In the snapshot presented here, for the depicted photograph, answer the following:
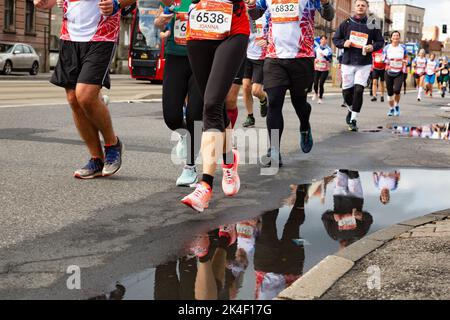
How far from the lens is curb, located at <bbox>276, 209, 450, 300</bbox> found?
3.23m

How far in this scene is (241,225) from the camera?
15.4 feet

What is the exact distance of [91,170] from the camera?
632 cm

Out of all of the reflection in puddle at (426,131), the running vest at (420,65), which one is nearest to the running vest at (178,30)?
the reflection in puddle at (426,131)

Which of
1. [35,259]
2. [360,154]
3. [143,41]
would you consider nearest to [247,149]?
[360,154]

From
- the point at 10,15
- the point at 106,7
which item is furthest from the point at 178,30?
the point at 10,15

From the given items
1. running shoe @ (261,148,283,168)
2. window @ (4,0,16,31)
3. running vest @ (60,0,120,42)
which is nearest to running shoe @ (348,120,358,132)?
running shoe @ (261,148,283,168)

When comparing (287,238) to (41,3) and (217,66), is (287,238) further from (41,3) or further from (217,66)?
(41,3)

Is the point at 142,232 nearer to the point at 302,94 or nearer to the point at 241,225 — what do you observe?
the point at 241,225

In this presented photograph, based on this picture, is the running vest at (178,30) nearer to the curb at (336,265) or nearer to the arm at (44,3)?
the arm at (44,3)

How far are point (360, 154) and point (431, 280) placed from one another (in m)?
5.44

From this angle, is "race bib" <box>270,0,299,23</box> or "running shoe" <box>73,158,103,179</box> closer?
"running shoe" <box>73,158,103,179</box>

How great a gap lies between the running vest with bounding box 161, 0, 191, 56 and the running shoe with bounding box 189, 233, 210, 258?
177 centimetres

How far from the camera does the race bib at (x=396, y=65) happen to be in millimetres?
17891

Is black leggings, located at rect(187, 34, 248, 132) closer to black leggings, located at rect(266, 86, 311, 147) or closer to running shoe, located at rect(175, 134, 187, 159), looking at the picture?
running shoe, located at rect(175, 134, 187, 159)
